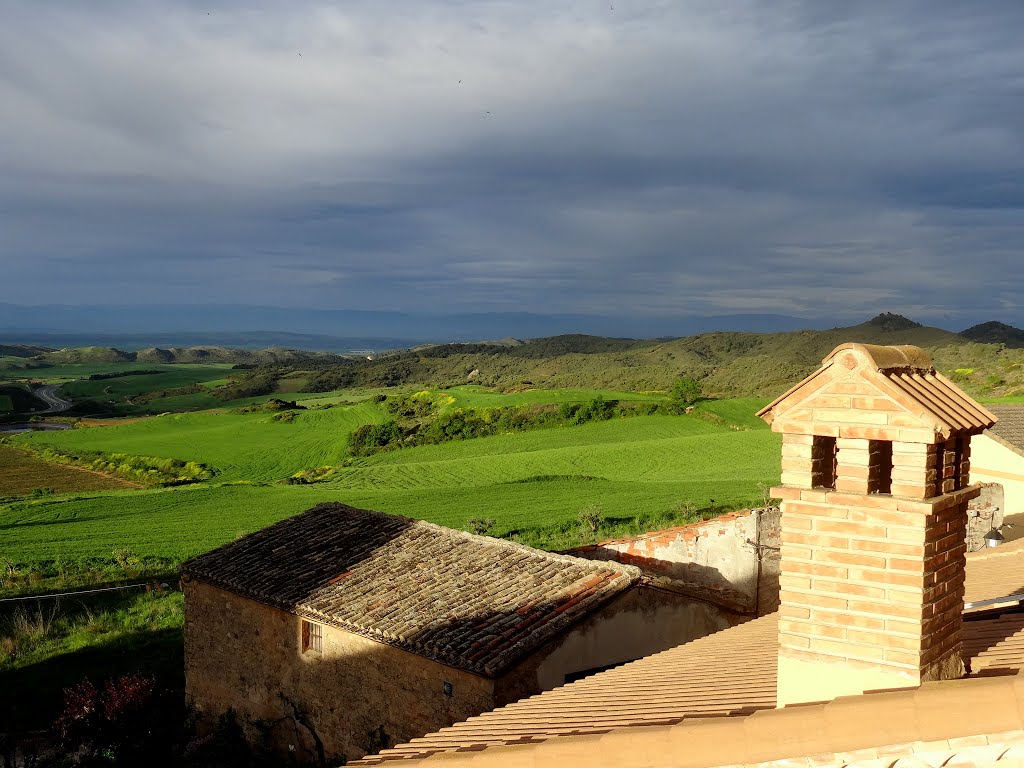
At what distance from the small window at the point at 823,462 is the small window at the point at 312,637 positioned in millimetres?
9581

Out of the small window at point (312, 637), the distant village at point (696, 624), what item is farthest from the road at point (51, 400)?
the small window at point (312, 637)

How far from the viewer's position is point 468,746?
5098 mm

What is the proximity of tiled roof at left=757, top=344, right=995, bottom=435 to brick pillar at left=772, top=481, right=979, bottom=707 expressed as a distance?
0.23 meters

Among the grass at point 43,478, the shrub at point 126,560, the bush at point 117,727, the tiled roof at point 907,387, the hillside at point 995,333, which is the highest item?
the hillside at point 995,333

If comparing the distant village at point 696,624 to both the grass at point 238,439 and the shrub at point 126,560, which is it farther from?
the grass at point 238,439

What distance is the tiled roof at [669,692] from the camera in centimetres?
475

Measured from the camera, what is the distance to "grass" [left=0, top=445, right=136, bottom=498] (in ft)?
145

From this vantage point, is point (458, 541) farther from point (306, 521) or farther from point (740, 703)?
point (740, 703)

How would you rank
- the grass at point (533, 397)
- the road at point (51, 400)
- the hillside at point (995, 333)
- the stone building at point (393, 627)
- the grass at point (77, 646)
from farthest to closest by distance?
the hillside at point (995, 333) < the road at point (51, 400) < the grass at point (533, 397) < the grass at point (77, 646) < the stone building at point (393, 627)

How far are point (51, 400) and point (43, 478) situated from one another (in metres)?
54.5

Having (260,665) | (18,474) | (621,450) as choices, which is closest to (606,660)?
(260,665)

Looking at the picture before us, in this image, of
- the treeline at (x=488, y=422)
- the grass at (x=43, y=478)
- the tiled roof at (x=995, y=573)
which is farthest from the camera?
the treeline at (x=488, y=422)

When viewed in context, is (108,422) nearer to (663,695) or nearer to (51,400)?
(51,400)

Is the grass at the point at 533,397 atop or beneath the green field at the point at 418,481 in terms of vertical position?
atop
